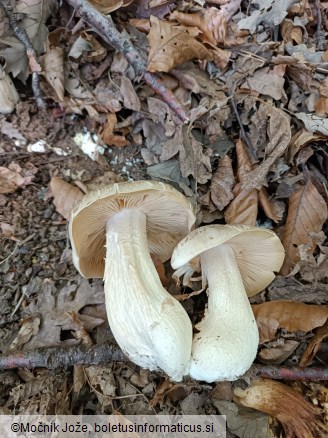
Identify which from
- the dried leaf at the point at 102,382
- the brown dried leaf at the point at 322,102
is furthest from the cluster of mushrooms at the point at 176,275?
the brown dried leaf at the point at 322,102

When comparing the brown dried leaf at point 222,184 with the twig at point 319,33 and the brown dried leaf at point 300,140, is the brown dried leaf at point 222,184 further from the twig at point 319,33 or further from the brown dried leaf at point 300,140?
the twig at point 319,33


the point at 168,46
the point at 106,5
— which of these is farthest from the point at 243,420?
the point at 106,5

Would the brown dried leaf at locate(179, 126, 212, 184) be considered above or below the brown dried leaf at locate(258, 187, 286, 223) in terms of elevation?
above

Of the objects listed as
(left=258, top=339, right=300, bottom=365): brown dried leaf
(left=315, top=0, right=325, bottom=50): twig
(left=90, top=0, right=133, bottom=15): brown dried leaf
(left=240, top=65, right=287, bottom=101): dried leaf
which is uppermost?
(left=90, top=0, right=133, bottom=15): brown dried leaf

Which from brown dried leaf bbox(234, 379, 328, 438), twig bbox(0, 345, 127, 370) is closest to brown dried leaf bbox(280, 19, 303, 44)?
brown dried leaf bbox(234, 379, 328, 438)

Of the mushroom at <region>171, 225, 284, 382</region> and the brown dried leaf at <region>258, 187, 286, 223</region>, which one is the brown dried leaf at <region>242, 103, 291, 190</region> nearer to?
the brown dried leaf at <region>258, 187, 286, 223</region>

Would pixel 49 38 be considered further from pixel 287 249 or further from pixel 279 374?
pixel 279 374

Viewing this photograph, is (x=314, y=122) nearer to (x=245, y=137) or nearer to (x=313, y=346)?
(x=245, y=137)

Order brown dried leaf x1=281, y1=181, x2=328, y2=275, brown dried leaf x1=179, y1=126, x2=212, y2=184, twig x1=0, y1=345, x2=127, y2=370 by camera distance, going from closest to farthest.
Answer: twig x1=0, y1=345, x2=127, y2=370
brown dried leaf x1=281, y1=181, x2=328, y2=275
brown dried leaf x1=179, y1=126, x2=212, y2=184
